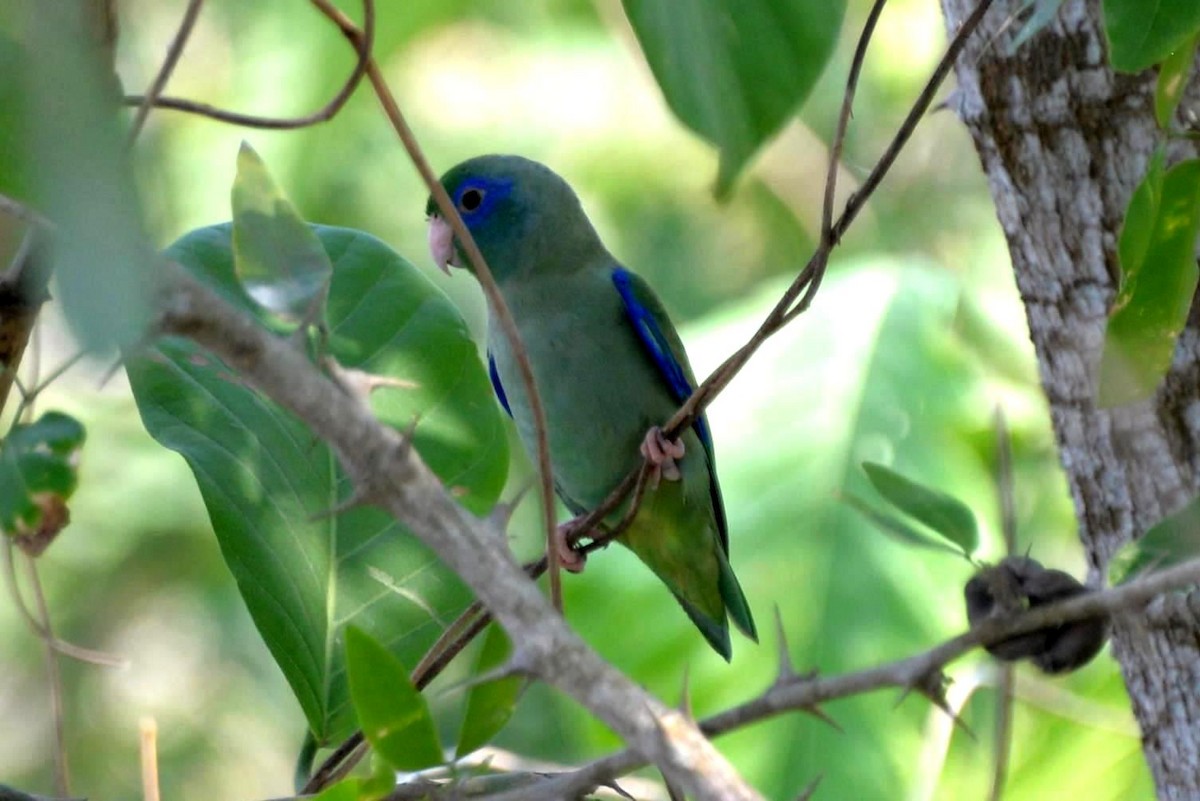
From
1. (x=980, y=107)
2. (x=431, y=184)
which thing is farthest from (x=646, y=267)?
(x=431, y=184)

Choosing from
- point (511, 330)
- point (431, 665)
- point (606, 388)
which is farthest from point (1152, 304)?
point (606, 388)

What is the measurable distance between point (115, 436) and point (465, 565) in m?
5.62

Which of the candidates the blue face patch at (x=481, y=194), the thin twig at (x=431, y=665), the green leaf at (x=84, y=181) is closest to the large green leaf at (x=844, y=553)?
the blue face patch at (x=481, y=194)

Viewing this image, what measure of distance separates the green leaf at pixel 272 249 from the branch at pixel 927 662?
47cm

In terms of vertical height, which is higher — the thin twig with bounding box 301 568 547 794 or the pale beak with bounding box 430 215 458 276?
the pale beak with bounding box 430 215 458 276

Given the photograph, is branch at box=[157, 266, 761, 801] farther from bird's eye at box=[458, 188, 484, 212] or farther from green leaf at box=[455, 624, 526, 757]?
bird's eye at box=[458, 188, 484, 212]

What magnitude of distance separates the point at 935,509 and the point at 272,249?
0.64 meters

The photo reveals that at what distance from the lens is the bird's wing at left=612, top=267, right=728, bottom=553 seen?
3.00 m

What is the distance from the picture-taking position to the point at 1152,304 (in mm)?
1384

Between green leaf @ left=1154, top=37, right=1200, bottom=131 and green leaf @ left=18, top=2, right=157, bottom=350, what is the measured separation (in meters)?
1.03

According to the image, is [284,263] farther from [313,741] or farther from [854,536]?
[854,536]

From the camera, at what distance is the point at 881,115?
6.19m

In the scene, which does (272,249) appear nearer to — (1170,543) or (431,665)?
(431,665)

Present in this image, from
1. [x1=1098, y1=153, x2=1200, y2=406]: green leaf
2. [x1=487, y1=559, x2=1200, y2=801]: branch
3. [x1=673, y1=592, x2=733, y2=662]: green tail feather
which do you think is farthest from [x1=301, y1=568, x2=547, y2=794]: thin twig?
[x1=673, y1=592, x2=733, y2=662]: green tail feather
